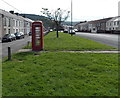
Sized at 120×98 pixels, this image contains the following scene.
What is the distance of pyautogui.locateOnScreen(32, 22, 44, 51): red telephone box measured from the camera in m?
14.1

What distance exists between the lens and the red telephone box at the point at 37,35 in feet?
46.2

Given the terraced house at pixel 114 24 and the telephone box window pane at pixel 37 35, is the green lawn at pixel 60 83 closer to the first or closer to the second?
the telephone box window pane at pixel 37 35

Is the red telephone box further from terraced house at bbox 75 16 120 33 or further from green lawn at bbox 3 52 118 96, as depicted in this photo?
terraced house at bbox 75 16 120 33

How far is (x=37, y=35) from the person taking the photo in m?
14.2

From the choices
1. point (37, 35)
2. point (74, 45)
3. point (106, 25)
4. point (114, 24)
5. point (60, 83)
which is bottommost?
point (60, 83)

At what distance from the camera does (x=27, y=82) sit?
531 cm

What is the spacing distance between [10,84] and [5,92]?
632 mm

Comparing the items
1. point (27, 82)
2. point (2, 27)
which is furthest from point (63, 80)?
point (2, 27)

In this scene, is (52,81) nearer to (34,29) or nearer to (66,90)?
(66,90)

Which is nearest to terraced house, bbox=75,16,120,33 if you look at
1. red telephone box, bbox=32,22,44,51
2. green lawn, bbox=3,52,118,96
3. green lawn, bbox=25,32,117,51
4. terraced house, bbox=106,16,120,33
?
terraced house, bbox=106,16,120,33

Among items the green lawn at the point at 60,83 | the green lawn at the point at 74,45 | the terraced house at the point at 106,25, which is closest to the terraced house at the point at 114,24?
the terraced house at the point at 106,25

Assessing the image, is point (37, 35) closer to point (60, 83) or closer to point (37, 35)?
point (37, 35)

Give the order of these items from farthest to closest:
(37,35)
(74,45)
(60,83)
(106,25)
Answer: (106,25), (74,45), (37,35), (60,83)

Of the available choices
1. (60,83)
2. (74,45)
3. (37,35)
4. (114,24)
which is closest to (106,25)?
(114,24)
